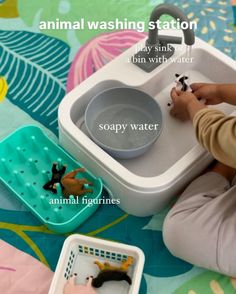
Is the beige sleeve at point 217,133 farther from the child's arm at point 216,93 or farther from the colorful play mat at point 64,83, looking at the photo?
the colorful play mat at point 64,83

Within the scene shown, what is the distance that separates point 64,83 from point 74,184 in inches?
14.1

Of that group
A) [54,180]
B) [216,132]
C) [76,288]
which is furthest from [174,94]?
[76,288]

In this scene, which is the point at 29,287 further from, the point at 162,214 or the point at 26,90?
the point at 26,90

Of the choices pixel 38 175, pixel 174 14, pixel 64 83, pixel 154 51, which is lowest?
pixel 38 175

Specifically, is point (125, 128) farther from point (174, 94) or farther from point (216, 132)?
point (216, 132)

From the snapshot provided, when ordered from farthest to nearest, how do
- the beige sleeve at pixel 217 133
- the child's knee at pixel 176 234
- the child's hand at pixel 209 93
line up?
the child's hand at pixel 209 93 → the child's knee at pixel 176 234 → the beige sleeve at pixel 217 133

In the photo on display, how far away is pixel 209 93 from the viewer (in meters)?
1.06

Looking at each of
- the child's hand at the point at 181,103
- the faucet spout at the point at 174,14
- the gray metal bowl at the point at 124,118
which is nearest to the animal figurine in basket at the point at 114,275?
the gray metal bowl at the point at 124,118

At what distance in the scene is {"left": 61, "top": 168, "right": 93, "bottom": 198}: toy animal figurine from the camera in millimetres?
1009

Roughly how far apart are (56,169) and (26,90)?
0.29 m

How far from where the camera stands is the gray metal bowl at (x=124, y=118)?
1078mm

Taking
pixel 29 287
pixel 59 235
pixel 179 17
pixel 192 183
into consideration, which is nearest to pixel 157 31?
pixel 179 17

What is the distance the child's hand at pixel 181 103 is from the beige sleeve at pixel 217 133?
0.11m

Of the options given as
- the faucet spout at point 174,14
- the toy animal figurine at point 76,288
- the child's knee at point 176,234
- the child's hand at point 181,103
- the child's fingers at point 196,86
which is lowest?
the toy animal figurine at point 76,288
